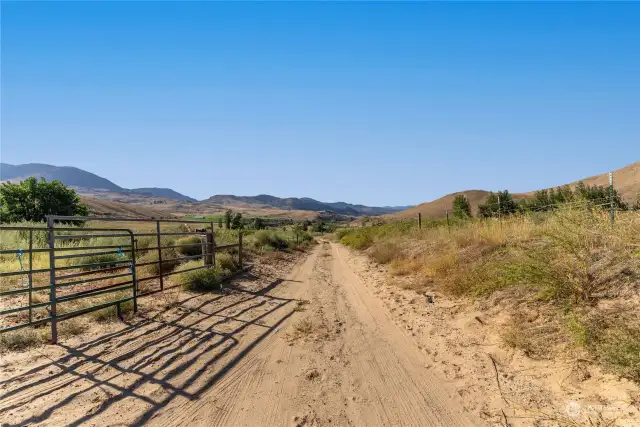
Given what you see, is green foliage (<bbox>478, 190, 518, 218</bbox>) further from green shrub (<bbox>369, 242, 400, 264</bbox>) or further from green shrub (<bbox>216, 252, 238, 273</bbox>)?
green shrub (<bbox>216, 252, 238, 273</bbox>)

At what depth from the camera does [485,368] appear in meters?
6.14

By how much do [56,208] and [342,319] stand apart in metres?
21.7

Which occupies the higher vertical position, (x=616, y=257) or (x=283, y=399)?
(x=616, y=257)

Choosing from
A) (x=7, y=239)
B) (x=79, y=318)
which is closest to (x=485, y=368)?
(x=79, y=318)

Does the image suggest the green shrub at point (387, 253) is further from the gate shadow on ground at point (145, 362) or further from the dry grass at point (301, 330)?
the gate shadow on ground at point (145, 362)

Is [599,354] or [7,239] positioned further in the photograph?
[7,239]

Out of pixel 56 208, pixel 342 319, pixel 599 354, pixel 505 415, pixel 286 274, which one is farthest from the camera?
pixel 56 208

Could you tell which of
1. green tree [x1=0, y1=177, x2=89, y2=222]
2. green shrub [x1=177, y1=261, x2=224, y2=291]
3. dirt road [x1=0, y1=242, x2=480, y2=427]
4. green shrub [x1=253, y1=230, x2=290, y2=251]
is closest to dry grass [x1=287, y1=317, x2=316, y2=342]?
dirt road [x1=0, y1=242, x2=480, y2=427]

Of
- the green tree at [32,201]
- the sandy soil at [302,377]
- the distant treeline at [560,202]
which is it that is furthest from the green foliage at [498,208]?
the green tree at [32,201]

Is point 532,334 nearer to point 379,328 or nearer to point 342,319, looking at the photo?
point 379,328

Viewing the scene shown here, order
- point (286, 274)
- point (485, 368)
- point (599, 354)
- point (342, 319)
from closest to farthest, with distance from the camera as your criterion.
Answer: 1. point (599, 354)
2. point (485, 368)
3. point (342, 319)
4. point (286, 274)

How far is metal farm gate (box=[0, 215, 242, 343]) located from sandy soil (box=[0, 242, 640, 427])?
79 cm

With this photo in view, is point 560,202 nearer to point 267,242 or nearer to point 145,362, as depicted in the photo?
point 145,362

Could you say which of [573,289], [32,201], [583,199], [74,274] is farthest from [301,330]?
[32,201]
